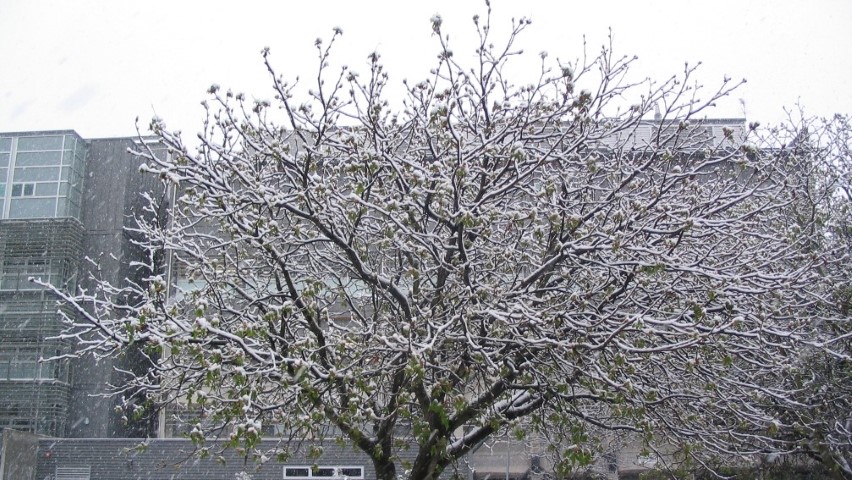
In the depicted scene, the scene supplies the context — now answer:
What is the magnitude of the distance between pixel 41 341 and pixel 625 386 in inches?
972

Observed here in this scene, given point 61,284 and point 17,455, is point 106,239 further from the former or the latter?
point 17,455

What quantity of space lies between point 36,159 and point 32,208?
173cm

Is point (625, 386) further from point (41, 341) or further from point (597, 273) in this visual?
point (41, 341)

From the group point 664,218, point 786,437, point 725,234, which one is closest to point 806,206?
point 786,437

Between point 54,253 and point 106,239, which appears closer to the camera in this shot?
point 54,253

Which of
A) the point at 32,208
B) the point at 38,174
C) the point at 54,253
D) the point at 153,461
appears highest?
the point at 38,174

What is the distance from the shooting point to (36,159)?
29.5 m

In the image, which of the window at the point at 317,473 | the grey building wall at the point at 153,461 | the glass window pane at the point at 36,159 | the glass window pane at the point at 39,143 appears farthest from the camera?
the glass window pane at the point at 39,143

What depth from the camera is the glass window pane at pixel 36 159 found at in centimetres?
2942

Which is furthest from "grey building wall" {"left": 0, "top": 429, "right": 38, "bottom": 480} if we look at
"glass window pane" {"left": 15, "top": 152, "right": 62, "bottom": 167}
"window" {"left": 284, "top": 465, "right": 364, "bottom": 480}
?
"glass window pane" {"left": 15, "top": 152, "right": 62, "bottom": 167}

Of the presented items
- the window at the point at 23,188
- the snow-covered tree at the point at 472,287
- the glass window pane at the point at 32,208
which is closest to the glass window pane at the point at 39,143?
the window at the point at 23,188

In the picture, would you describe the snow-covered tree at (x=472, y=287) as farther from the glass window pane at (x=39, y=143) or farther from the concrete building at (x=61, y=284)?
the glass window pane at (x=39, y=143)

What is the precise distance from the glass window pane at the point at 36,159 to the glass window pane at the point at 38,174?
18cm

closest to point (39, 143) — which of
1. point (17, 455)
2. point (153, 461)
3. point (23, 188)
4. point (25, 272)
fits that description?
point (23, 188)
